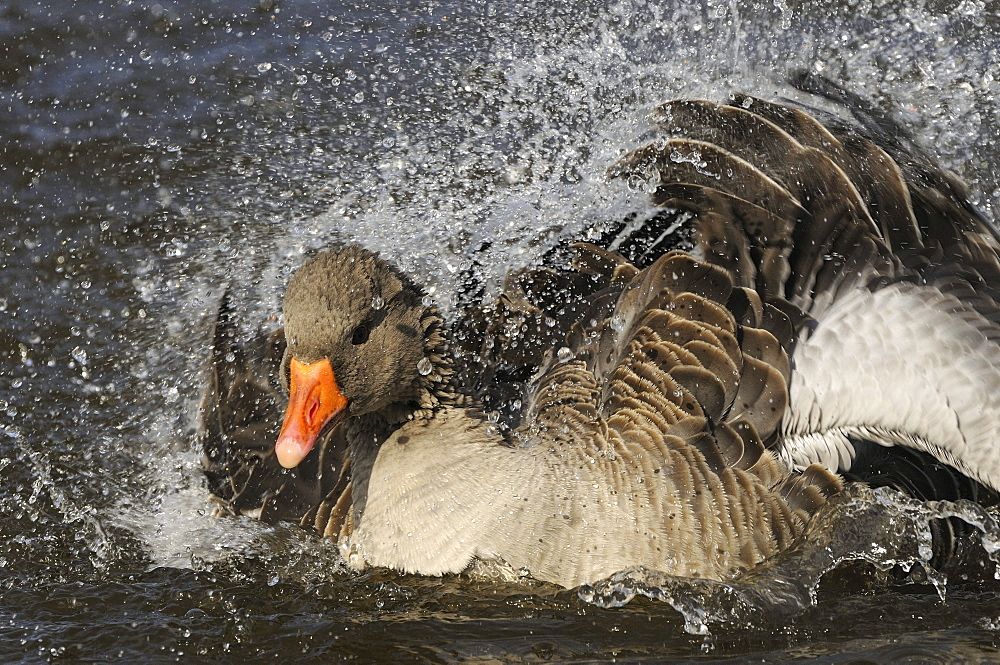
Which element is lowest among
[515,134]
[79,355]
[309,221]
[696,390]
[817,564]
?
[79,355]

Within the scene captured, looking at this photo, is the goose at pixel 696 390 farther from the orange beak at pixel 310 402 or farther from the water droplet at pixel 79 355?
the water droplet at pixel 79 355

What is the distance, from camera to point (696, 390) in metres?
4.32

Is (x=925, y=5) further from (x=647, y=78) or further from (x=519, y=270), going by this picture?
(x=519, y=270)

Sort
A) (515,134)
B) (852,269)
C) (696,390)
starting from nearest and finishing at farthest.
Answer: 1. (696,390)
2. (852,269)
3. (515,134)

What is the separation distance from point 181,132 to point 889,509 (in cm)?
599

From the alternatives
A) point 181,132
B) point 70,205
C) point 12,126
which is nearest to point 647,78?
point 181,132

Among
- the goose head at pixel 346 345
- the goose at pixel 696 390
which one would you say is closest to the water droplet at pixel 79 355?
the goose at pixel 696 390

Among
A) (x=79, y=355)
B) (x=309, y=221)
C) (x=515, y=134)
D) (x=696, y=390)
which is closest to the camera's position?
(x=696, y=390)

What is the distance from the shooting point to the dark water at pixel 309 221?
14.0 ft

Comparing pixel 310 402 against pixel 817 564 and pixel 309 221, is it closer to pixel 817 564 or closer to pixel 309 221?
pixel 817 564

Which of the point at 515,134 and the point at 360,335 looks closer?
the point at 360,335

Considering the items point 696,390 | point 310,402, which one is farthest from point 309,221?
point 696,390

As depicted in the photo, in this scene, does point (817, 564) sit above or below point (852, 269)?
below

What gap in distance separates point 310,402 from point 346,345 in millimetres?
269
